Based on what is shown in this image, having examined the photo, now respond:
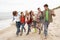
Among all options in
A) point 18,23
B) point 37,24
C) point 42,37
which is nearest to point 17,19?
point 18,23

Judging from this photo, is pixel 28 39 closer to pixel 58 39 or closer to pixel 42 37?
pixel 42 37

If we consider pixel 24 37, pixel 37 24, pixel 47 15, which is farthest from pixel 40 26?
pixel 47 15


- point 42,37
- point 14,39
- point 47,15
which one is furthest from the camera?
point 14,39

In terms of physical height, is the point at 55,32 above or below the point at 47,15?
below

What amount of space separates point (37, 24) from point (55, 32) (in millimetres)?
1084

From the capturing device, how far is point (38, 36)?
493 inches

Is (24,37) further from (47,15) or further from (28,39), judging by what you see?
(47,15)

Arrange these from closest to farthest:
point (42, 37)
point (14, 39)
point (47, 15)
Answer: point (47, 15), point (42, 37), point (14, 39)

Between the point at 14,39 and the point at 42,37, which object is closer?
the point at 42,37

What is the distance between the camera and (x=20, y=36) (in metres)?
13.2

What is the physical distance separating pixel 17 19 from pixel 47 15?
264 centimetres

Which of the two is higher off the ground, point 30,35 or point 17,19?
point 17,19

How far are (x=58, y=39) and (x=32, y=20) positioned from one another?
2.12 meters

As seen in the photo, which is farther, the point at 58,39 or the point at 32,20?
the point at 32,20
